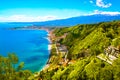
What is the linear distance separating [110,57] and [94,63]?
7.10 m

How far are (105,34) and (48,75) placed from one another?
67972 mm

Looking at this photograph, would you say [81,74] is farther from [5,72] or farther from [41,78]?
[5,72]

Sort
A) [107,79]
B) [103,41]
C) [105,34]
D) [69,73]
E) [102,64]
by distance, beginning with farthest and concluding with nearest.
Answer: [105,34] → [103,41] → [69,73] → [102,64] → [107,79]

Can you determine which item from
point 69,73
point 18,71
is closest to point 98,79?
point 69,73

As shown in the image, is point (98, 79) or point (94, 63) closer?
point (98, 79)

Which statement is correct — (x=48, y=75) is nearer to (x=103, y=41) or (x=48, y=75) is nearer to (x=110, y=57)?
(x=110, y=57)

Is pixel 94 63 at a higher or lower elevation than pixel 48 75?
higher

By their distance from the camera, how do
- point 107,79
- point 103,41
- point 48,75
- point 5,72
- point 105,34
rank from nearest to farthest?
point 5,72 < point 107,79 < point 48,75 < point 103,41 < point 105,34

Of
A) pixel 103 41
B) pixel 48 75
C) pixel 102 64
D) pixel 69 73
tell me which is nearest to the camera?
pixel 102 64

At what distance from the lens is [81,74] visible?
247 ft

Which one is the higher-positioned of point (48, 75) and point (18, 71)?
point (18, 71)

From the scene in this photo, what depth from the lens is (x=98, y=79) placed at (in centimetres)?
7069

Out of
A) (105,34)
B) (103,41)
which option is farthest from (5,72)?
(105,34)

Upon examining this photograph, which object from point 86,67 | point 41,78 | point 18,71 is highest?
point 18,71
